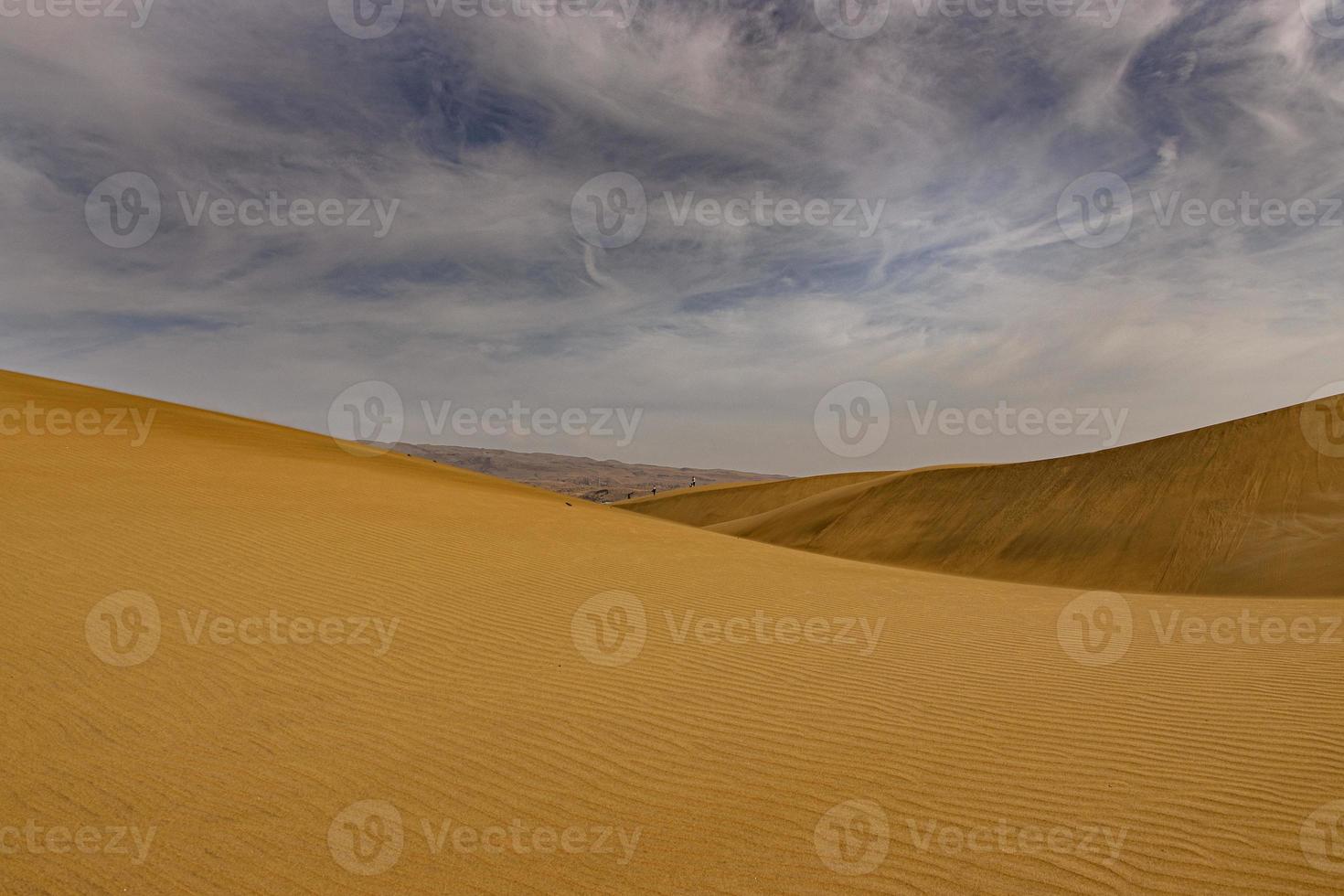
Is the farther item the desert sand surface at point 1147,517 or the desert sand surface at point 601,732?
the desert sand surface at point 1147,517

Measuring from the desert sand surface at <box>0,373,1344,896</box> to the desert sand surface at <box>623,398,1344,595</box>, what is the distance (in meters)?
10.8

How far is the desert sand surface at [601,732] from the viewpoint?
3.46 m

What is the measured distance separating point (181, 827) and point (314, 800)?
619 mm

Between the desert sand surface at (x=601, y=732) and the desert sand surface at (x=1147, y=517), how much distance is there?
35.4 ft

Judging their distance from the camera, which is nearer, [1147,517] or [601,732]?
[601,732]

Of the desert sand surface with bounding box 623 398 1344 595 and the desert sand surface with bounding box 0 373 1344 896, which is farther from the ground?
the desert sand surface with bounding box 623 398 1344 595

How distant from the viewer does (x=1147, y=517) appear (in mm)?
22875

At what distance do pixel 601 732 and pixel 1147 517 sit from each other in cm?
2400

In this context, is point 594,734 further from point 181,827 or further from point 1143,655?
point 1143,655

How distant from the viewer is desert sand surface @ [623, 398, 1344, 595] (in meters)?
18.6

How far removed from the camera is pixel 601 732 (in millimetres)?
4945

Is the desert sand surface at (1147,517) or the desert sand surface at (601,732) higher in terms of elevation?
the desert sand surface at (1147,517)

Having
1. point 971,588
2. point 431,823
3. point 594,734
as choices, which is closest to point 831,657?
point 594,734

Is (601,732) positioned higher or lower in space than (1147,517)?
lower
